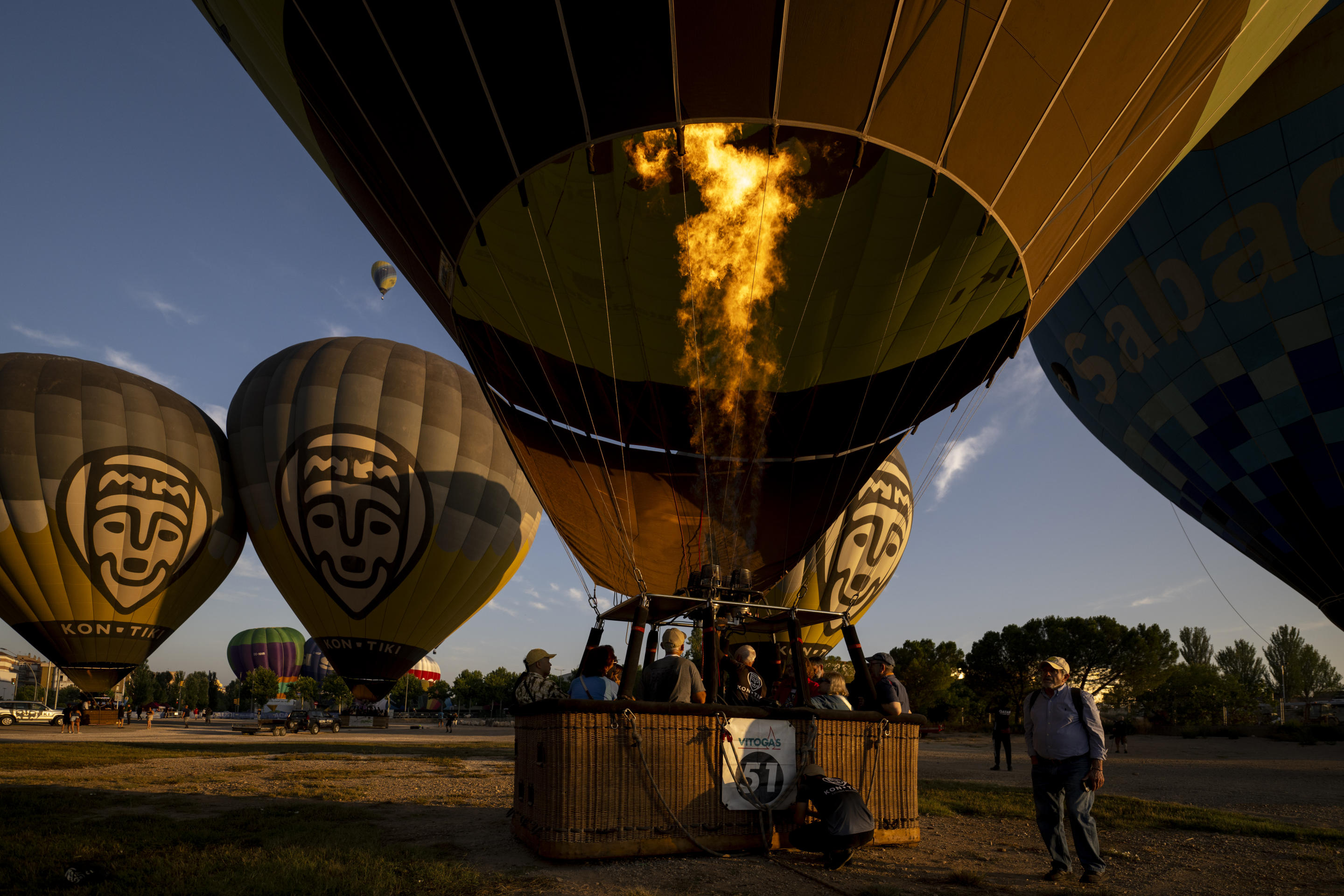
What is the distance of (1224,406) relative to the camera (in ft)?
45.6

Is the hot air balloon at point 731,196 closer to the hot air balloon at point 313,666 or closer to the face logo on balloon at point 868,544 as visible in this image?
the face logo on balloon at point 868,544

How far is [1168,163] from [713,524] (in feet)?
18.4

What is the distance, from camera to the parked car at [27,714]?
32.4 meters

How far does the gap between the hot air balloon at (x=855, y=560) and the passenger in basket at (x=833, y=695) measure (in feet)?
52.5

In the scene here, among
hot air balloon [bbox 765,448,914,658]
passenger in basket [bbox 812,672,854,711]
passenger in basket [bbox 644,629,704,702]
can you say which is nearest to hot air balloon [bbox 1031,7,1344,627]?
hot air balloon [bbox 765,448,914,658]

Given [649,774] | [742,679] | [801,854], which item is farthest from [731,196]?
[801,854]

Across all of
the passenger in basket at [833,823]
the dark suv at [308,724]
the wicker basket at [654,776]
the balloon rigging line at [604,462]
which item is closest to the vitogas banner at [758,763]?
the wicker basket at [654,776]

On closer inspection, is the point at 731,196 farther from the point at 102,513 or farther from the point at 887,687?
the point at 102,513

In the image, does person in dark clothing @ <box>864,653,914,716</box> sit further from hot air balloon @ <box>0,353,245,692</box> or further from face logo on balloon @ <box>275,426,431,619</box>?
hot air balloon @ <box>0,353,245,692</box>

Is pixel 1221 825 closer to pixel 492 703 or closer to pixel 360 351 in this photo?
pixel 360 351

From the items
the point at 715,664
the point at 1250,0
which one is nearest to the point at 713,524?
the point at 715,664

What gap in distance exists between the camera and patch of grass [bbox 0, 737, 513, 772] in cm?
1174

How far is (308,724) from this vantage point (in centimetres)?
3036

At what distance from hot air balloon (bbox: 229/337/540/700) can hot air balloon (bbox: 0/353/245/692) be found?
4.72 ft
